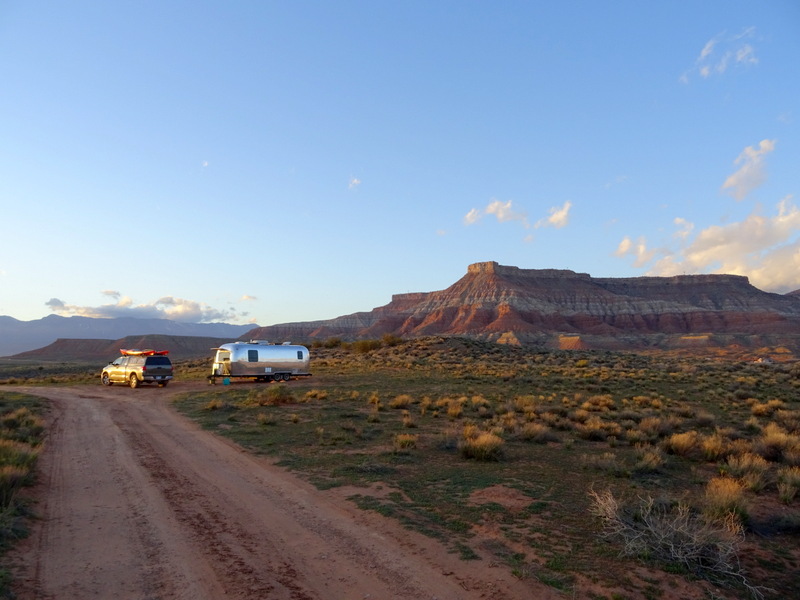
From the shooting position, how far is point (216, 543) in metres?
6.45

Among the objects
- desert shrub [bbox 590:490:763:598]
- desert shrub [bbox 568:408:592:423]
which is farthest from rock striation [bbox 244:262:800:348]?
desert shrub [bbox 590:490:763:598]

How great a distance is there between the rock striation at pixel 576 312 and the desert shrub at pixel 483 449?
89.9m

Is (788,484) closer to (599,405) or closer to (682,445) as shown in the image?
(682,445)

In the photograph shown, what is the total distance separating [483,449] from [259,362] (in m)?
22.2

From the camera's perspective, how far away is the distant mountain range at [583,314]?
4230 inches

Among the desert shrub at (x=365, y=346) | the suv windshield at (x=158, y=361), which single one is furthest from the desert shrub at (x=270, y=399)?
the desert shrub at (x=365, y=346)

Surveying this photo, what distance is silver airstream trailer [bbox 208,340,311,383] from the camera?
30.1 metres

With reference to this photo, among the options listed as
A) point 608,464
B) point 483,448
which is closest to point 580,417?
point 608,464

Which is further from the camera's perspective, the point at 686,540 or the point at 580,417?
the point at 580,417

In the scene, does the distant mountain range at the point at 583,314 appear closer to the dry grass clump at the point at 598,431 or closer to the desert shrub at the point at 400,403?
the desert shrub at the point at 400,403

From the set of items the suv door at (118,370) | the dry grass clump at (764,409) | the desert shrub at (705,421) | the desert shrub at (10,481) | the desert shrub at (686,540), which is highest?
the suv door at (118,370)

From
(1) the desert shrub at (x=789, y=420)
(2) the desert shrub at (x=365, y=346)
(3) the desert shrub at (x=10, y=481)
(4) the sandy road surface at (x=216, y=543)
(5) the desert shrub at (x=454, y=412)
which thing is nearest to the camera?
(4) the sandy road surface at (x=216, y=543)

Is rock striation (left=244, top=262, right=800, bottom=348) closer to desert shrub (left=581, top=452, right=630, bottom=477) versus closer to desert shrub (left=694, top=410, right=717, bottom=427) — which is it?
desert shrub (left=694, top=410, right=717, bottom=427)

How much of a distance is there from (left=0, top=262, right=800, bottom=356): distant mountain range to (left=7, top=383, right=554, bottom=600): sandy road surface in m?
94.1
